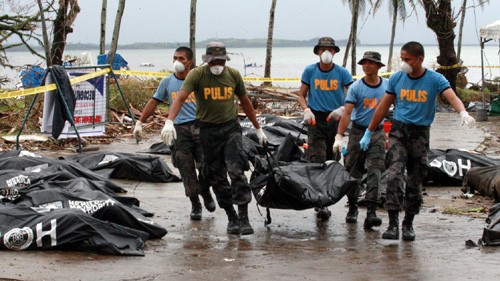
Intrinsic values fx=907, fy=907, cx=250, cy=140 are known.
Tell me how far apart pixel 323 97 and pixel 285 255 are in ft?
9.47

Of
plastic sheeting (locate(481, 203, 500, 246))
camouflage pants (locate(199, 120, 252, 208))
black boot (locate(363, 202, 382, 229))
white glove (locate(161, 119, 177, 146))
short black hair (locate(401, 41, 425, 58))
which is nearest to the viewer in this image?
plastic sheeting (locate(481, 203, 500, 246))

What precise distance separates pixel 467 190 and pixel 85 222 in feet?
18.1

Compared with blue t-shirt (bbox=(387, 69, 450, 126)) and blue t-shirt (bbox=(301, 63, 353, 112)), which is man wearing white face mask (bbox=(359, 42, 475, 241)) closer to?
blue t-shirt (bbox=(387, 69, 450, 126))

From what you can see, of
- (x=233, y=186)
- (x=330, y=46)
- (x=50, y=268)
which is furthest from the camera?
(x=330, y=46)

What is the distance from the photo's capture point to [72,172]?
34.2 feet

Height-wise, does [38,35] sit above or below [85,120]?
above

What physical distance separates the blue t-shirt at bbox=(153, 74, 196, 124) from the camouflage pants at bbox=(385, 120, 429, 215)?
2.31 m

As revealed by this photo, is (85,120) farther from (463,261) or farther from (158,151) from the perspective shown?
(463,261)

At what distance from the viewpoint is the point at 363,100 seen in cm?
952

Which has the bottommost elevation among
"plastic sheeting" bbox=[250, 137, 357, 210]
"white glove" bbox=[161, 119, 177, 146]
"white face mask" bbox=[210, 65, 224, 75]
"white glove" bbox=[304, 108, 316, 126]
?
"plastic sheeting" bbox=[250, 137, 357, 210]

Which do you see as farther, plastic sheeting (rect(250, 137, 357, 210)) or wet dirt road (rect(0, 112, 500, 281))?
plastic sheeting (rect(250, 137, 357, 210))

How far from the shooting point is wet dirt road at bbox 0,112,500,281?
22.6ft

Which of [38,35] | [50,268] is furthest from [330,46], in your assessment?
[38,35]

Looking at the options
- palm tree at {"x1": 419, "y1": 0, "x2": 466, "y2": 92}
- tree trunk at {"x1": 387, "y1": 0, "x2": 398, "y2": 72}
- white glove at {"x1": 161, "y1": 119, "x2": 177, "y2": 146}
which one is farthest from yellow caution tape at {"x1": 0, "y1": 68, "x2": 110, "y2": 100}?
tree trunk at {"x1": 387, "y1": 0, "x2": 398, "y2": 72}
